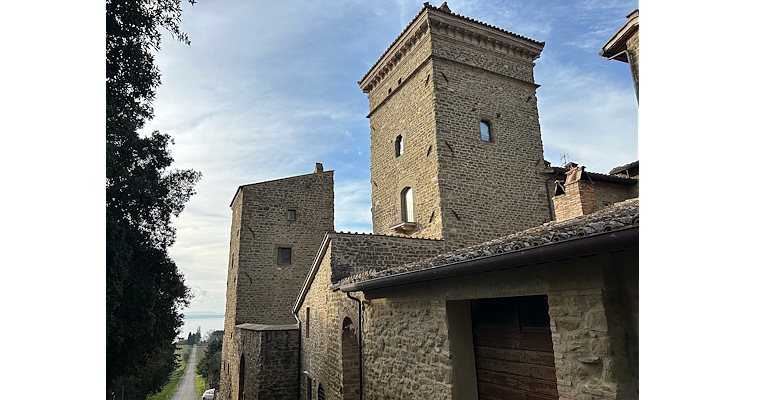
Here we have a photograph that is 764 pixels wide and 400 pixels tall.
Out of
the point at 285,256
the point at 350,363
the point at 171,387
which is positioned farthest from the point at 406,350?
the point at 171,387

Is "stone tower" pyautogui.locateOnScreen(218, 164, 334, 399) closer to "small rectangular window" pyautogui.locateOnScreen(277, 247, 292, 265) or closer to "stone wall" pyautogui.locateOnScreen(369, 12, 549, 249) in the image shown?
"small rectangular window" pyautogui.locateOnScreen(277, 247, 292, 265)

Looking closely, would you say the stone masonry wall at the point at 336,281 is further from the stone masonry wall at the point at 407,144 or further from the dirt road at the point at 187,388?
the dirt road at the point at 187,388

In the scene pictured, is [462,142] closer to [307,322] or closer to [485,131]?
[485,131]

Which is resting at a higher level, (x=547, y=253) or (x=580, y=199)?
(x=580, y=199)

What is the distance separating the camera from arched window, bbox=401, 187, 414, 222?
41.1ft

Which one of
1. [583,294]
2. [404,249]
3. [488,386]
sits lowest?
[488,386]

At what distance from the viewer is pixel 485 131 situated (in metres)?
12.5

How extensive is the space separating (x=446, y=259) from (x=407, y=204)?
8.22 metres

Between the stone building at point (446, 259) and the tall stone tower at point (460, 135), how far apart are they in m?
0.05

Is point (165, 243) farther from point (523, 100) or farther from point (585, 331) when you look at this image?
point (523, 100)
